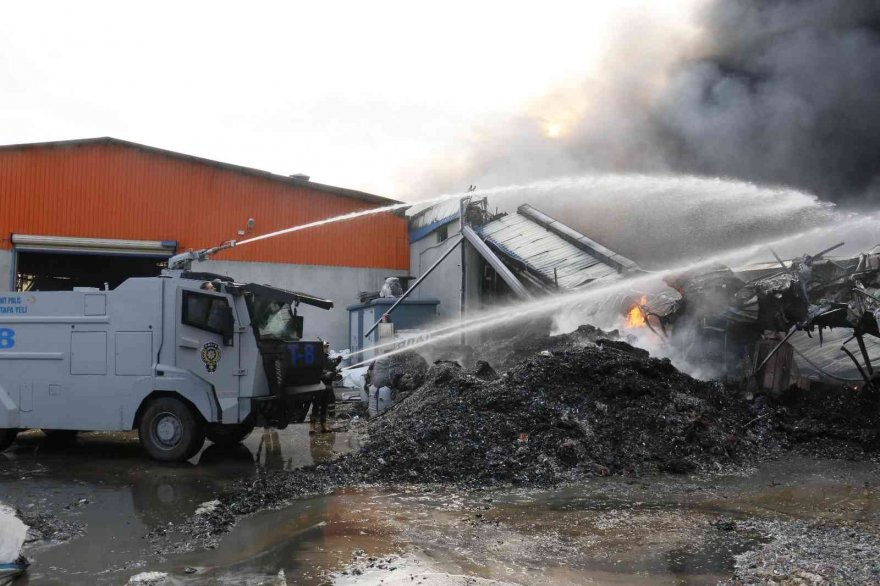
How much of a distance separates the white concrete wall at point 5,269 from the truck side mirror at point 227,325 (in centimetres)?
1556

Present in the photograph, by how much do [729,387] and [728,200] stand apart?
5.65 meters

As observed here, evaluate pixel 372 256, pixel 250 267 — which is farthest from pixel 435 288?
pixel 250 267

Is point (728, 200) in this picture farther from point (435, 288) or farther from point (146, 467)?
point (146, 467)

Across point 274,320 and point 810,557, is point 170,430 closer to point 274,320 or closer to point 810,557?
point 274,320

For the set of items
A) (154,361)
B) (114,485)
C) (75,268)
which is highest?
(75,268)

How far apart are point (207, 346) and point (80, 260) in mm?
17311

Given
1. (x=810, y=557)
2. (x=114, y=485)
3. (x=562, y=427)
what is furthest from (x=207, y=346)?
(x=810, y=557)

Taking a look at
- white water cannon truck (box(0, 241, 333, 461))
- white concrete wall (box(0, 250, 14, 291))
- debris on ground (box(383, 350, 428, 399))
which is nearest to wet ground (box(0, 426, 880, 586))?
white water cannon truck (box(0, 241, 333, 461))

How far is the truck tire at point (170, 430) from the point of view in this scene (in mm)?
8391

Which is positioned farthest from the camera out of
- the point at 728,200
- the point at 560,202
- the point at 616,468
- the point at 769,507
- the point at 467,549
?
the point at 560,202

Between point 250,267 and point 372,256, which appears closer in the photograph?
point 250,267

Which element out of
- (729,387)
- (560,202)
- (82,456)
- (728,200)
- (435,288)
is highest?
(560,202)

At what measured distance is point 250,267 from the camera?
22.9 metres

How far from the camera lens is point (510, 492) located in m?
6.92
